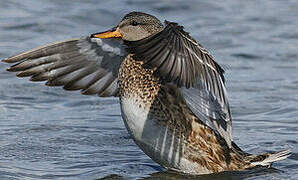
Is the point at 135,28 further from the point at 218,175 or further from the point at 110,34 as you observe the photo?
the point at 218,175

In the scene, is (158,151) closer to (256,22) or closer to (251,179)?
(251,179)

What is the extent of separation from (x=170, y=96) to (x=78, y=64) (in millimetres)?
1356

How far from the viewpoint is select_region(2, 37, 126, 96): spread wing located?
780cm

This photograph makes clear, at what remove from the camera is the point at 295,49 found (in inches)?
490

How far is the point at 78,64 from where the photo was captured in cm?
809

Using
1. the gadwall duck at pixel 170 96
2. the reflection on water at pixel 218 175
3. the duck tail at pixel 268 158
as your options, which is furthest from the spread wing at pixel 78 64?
the duck tail at pixel 268 158

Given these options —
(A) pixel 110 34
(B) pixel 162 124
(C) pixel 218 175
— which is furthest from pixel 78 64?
(C) pixel 218 175

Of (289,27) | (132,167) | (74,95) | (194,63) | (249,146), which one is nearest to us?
(194,63)

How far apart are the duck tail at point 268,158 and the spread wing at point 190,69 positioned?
0.54m

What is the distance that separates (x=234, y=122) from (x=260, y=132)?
22.0 inches

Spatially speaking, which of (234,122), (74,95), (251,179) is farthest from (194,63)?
(74,95)

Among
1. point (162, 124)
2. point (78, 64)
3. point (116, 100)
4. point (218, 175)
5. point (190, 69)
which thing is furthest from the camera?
point (116, 100)

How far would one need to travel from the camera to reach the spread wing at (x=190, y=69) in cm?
612

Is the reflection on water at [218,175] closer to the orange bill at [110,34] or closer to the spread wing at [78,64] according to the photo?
the spread wing at [78,64]
